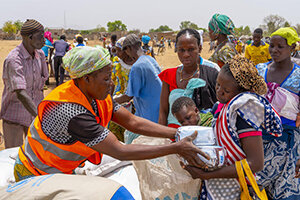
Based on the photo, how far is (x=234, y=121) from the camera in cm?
176

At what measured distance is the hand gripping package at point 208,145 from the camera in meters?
1.79

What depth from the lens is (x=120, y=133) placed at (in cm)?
456

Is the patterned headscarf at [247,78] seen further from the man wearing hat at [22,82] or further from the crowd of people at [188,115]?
the man wearing hat at [22,82]

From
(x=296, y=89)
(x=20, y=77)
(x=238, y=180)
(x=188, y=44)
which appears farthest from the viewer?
(x=20, y=77)

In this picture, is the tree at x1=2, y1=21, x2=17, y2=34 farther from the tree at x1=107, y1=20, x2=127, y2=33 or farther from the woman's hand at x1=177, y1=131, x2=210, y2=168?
the woman's hand at x1=177, y1=131, x2=210, y2=168

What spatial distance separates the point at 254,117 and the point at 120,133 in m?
3.03

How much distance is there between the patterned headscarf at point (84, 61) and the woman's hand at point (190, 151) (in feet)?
2.47

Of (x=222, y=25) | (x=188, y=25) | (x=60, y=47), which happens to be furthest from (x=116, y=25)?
(x=222, y=25)

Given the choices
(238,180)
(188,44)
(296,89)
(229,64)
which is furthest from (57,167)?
(296,89)

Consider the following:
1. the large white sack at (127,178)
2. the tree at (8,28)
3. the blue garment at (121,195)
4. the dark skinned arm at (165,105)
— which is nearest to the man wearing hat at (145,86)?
the large white sack at (127,178)

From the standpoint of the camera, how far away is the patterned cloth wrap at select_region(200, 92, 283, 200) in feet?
5.72

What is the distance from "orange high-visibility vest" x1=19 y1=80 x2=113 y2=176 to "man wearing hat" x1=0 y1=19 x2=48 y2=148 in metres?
1.25

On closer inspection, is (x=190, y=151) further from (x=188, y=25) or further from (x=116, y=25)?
(x=116, y=25)

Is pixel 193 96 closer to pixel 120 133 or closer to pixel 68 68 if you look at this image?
pixel 68 68
